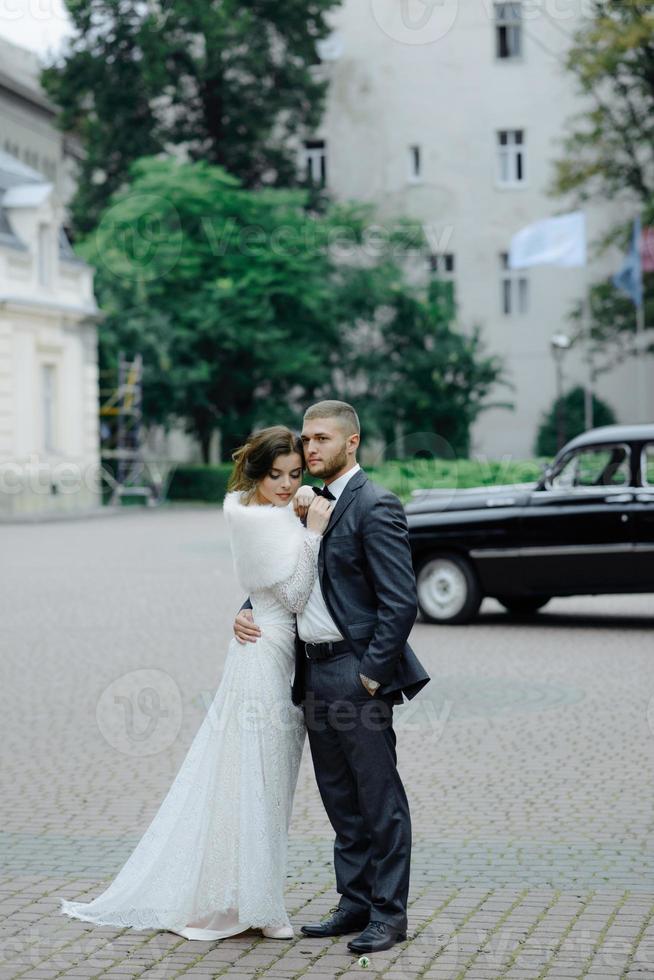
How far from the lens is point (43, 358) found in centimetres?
4134

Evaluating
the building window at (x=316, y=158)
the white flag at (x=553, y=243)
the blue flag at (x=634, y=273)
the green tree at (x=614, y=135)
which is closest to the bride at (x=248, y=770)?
the white flag at (x=553, y=243)

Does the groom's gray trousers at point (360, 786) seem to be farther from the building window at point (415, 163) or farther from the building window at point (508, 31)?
the building window at point (415, 163)

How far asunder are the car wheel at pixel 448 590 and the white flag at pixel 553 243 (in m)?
25.0

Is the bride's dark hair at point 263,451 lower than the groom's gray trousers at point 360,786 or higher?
higher

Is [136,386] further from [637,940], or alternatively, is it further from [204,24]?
[637,940]

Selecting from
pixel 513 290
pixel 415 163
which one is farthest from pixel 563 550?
pixel 415 163

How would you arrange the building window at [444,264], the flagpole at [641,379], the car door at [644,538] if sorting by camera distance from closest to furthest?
1. the car door at [644,538]
2. the flagpole at [641,379]
3. the building window at [444,264]

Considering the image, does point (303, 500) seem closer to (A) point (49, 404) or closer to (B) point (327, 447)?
(B) point (327, 447)

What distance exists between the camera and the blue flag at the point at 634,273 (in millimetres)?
40250

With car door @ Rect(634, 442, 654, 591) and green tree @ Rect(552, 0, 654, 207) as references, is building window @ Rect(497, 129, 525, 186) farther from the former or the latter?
car door @ Rect(634, 442, 654, 591)

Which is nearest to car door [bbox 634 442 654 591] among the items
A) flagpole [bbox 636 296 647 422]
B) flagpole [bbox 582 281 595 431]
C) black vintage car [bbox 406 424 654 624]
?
black vintage car [bbox 406 424 654 624]

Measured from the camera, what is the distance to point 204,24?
47906mm

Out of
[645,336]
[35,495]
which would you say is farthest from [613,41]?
[35,495]

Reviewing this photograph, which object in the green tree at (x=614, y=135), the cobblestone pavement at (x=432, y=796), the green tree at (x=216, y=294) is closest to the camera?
the cobblestone pavement at (x=432, y=796)
